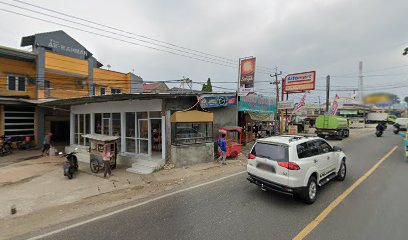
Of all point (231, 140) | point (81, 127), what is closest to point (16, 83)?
point (81, 127)

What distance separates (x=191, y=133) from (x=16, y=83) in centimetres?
1726

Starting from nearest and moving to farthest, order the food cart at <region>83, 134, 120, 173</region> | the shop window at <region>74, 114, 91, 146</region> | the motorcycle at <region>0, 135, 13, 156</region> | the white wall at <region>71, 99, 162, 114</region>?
the food cart at <region>83, 134, 120, 173</region>
the white wall at <region>71, 99, 162, 114</region>
the motorcycle at <region>0, 135, 13, 156</region>
the shop window at <region>74, 114, 91, 146</region>

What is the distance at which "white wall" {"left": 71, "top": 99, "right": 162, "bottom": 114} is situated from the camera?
36.3 feet

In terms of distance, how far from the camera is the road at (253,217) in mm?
4156

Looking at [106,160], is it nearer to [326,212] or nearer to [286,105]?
[326,212]

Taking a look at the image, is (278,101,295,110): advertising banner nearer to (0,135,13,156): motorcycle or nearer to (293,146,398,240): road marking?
(293,146,398,240): road marking

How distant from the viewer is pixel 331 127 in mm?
22172

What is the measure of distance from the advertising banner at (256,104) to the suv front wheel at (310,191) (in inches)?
390

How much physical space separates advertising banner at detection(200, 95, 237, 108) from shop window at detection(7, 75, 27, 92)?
17.3 m

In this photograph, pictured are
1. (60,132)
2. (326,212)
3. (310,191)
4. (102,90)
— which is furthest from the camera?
(102,90)

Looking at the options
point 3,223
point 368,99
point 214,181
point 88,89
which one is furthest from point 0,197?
point 88,89

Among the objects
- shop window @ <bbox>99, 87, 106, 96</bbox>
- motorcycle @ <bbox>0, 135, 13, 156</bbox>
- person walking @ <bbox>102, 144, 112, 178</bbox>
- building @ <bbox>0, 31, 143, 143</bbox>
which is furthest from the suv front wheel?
shop window @ <bbox>99, 87, 106, 96</bbox>

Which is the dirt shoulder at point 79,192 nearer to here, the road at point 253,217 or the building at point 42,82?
the road at point 253,217

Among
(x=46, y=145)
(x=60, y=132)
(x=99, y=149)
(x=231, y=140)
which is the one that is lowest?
(x=46, y=145)
